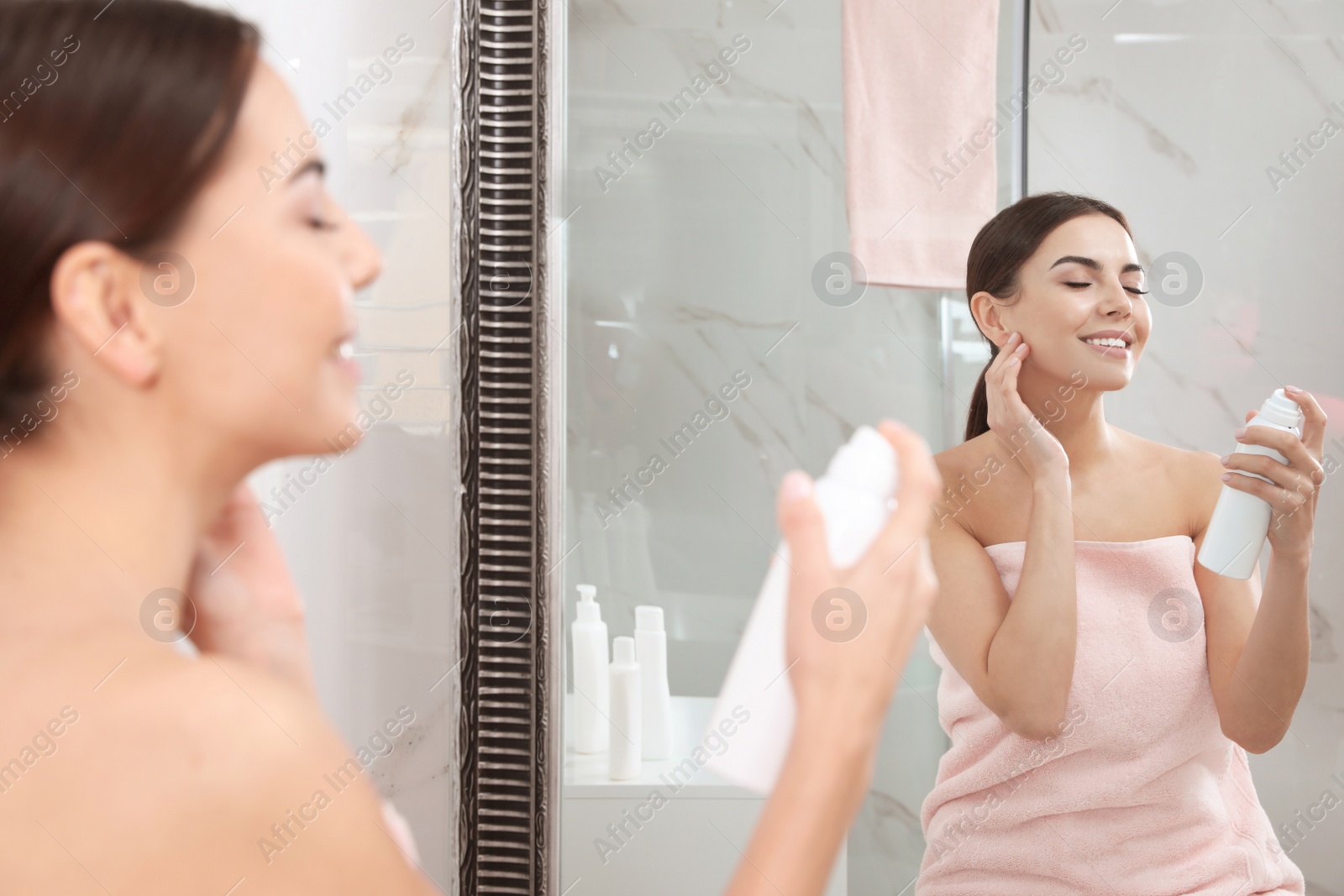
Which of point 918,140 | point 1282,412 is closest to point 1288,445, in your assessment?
point 1282,412

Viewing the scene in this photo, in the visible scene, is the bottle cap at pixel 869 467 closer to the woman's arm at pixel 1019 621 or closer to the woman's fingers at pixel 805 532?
the woman's fingers at pixel 805 532

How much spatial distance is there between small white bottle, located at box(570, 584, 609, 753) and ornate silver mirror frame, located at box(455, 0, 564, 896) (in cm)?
2

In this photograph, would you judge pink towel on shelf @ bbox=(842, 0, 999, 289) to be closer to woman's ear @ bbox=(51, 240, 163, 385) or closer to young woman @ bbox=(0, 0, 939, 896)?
young woman @ bbox=(0, 0, 939, 896)

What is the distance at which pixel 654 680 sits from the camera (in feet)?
2.22

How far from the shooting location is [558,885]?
0.68 metres

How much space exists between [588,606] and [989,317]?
349mm

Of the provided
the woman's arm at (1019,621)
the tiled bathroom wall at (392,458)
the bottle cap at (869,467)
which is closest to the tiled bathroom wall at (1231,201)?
the woman's arm at (1019,621)

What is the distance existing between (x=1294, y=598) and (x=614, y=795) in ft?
1.60

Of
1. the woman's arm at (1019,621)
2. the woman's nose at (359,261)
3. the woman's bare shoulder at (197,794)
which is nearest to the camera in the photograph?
the woman's bare shoulder at (197,794)

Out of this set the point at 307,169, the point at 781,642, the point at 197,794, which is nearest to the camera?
the point at 197,794

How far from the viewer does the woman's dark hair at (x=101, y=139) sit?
0.35 m

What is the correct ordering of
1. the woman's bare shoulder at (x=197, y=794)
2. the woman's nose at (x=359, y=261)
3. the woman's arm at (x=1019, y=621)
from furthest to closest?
the woman's arm at (x=1019, y=621) < the woman's nose at (x=359, y=261) < the woman's bare shoulder at (x=197, y=794)

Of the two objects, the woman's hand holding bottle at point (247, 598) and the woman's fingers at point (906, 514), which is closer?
the woman's fingers at point (906, 514)

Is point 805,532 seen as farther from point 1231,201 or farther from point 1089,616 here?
point 1231,201
